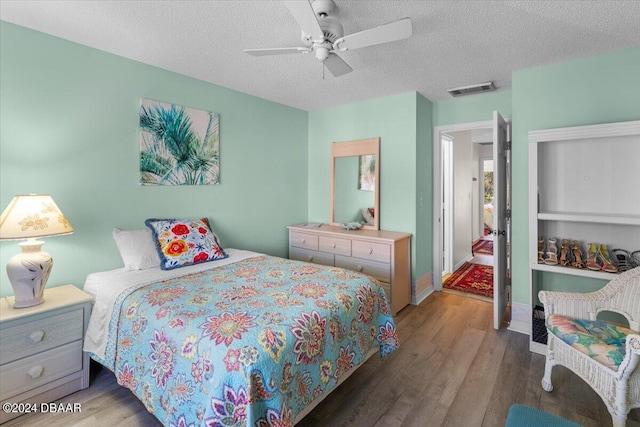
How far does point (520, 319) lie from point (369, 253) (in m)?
1.49

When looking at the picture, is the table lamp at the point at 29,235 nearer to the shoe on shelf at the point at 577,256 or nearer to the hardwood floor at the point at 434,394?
the hardwood floor at the point at 434,394

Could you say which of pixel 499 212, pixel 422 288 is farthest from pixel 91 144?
pixel 422 288

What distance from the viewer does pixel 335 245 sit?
357 cm

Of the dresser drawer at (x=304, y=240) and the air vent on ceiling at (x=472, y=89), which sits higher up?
the air vent on ceiling at (x=472, y=89)

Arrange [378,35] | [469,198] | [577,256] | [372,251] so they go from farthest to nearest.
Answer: [469,198] < [372,251] < [577,256] < [378,35]

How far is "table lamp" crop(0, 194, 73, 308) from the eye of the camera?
1.88m

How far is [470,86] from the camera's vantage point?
3.24 metres

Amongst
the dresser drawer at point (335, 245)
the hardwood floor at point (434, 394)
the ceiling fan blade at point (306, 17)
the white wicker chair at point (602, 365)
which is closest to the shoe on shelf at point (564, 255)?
the white wicker chair at point (602, 365)

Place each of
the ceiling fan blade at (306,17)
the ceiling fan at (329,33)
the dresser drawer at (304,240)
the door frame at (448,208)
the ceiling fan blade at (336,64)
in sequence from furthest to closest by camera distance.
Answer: the door frame at (448,208) → the dresser drawer at (304,240) → the ceiling fan blade at (336,64) → the ceiling fan at (329,33) → the ceiling fan blade at (306,17)

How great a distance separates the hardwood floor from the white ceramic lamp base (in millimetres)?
676

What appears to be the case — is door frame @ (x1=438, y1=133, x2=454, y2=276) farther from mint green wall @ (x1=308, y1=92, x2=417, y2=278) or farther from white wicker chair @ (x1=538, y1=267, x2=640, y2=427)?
white wicker chair @ (x1=538, y1=267, x2=640, y2=427)

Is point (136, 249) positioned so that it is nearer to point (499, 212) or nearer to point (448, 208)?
point (499, 212)

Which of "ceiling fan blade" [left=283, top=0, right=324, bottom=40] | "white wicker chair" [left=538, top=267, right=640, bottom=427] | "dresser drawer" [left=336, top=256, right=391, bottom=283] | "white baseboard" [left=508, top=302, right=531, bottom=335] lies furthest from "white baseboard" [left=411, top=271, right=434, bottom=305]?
"ceiling fan blade" [left=283, top=0, right=324, bottom=40]

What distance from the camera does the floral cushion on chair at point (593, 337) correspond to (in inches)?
65.2
